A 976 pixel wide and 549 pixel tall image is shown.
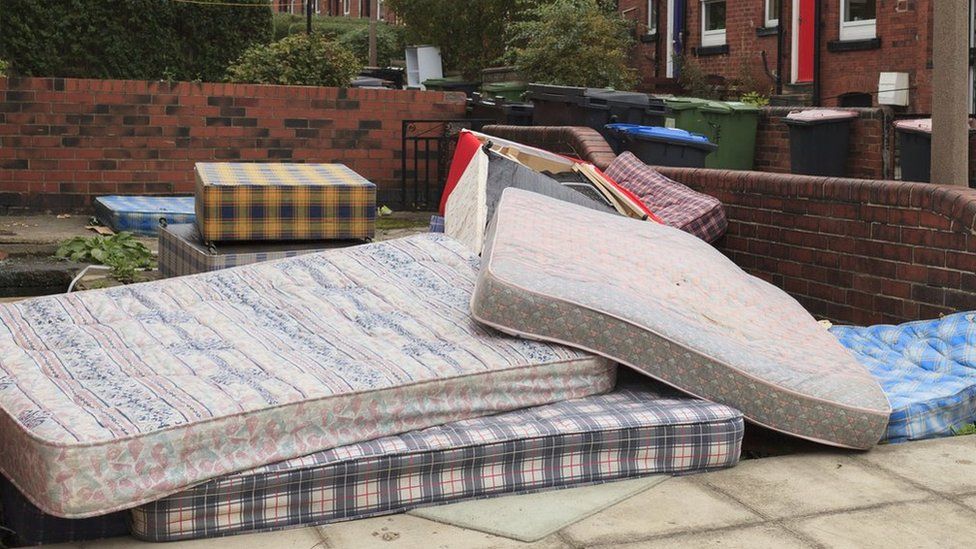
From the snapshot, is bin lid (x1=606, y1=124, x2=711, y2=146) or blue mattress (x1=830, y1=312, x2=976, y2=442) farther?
bin lid (x1=606, y1=124, x2=711, y2=146)

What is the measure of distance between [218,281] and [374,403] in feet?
4.86

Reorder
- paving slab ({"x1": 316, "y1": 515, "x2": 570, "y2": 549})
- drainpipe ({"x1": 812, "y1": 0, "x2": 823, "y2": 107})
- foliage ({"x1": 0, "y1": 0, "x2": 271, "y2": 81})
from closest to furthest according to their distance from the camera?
paving slab ({"x1": 316, "y1": 515, "x2": 570, "y2": 549}) → drainpipe ({"x1": 812, "y1": 0, "x2": 823, "y2": 107}) → foliage ({"x1": 0, "y1": 0, "x2": 271, "y2": 81})

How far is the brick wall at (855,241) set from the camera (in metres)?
5.18

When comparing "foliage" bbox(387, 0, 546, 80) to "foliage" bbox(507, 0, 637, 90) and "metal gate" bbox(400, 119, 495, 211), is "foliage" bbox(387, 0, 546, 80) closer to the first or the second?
"foliage" bbox(507, 0, 637, 90)

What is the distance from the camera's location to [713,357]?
3773 millimetres

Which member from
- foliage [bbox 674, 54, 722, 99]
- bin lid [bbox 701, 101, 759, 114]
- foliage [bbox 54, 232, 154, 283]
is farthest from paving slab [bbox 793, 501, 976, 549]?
foliage [bbox 674, 54, 722, 99]

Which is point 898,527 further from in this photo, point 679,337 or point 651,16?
point 651,16

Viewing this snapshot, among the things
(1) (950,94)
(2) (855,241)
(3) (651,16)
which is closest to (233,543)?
(2) (855,241)

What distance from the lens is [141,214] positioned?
32.9ft

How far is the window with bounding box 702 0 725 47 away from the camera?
19.9m

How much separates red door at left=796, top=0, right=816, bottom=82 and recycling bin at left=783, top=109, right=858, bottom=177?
4.74 m

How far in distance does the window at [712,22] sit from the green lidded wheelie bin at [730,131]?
20.9 feet

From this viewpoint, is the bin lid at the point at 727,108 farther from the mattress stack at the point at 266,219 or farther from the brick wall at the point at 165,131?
the mattress stack at the point at 266,219

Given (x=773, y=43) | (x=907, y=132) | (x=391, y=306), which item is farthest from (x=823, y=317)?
(x=773, y=43)
